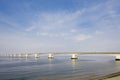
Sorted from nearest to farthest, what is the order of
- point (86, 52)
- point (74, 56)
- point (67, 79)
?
1. point (67, 79)
2. point (86, 52)
3. point (74, 56)

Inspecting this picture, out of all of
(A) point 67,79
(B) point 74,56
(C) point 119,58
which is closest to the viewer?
(A) point 67,79

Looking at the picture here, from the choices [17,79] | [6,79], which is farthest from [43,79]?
[6,79]

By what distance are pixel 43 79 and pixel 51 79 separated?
5.96 feet

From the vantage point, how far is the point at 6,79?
32.2 meters

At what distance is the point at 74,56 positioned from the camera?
587 feet

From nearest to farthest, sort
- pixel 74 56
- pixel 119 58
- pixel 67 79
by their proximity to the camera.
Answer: pixel 67 79 → pixel 119 58 → pixel 74 56

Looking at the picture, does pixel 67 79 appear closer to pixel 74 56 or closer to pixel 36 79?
pixel 36 79

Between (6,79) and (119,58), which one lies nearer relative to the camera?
(6,79)

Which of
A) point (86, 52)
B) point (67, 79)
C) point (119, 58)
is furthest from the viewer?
point (86, 52)

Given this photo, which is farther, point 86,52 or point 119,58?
point 86,52

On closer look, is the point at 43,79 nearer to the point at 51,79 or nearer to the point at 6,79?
the point at 51,79

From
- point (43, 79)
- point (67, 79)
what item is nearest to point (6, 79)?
point (43, 79)

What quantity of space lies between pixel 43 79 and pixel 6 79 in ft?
27.3

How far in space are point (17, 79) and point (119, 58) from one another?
123 m
